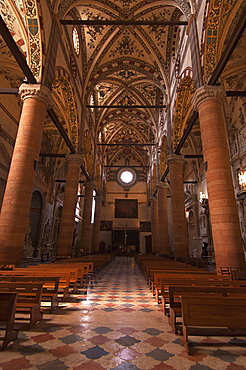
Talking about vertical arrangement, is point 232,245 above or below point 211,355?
above

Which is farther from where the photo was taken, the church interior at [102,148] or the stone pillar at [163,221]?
the stone pillar at [163,221]

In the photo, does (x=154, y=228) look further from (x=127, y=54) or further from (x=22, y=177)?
(x=22, y=177)

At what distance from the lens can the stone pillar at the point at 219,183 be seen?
6.62 metres

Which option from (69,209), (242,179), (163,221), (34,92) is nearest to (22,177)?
(34,92)

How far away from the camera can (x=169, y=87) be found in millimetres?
16281

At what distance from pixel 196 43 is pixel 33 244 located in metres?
18.1

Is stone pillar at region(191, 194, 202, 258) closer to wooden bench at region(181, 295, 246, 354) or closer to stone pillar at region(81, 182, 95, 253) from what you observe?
stone pillar at region(81, 182, 95, 253)

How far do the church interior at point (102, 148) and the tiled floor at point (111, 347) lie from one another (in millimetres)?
20

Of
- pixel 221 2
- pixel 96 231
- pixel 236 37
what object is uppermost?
pixel 221 2

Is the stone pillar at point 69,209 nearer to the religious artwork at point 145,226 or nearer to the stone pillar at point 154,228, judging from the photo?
the stone pillar at point 154,228

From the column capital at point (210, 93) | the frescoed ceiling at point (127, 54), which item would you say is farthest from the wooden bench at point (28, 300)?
the frescoed ceiling at point (127, 54)

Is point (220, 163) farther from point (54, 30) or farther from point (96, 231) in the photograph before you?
point (96, 231)

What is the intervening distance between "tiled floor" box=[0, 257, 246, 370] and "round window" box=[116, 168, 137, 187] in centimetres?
3242

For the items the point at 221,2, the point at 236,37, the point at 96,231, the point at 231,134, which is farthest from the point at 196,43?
the point at 96,231
